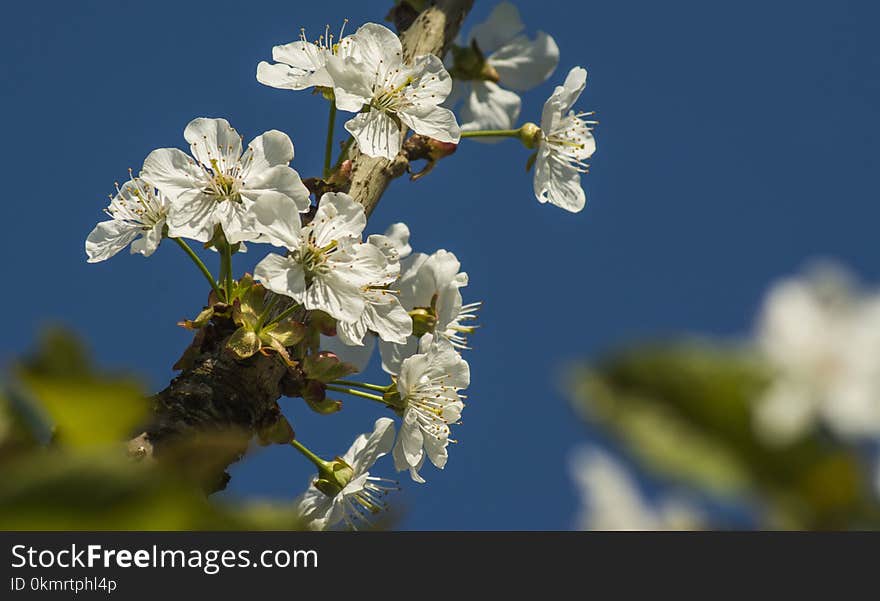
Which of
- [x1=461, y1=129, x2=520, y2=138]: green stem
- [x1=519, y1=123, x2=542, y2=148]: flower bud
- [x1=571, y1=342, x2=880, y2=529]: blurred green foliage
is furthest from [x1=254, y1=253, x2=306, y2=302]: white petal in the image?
[x1=571, y1=342, x2=880, y2=529]: blurred green foliage


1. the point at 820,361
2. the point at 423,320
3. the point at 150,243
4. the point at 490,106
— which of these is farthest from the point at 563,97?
the point at 820,361

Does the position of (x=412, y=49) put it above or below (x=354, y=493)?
above

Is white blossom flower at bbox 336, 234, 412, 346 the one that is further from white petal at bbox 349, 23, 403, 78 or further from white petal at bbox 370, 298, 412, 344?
white petal at bbox 349, 23, 403, 78

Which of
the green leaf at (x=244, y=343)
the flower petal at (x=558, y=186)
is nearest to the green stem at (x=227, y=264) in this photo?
the green leaf at (x=244, y=343)

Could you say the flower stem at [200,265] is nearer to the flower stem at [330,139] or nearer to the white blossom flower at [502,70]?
the flower stem at [330,139]

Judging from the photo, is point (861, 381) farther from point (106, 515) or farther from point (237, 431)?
point (237, 431)

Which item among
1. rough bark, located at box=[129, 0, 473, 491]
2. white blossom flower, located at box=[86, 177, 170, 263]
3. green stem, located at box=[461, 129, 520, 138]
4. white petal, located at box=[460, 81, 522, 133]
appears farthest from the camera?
white petal, located at box=[460, 81, 522, 133]

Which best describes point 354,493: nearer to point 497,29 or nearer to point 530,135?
point 530,135
